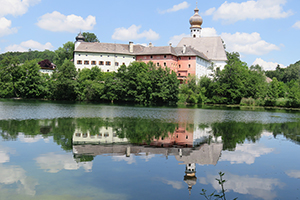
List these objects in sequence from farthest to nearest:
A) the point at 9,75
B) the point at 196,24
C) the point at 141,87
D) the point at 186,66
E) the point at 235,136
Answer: the point at 196,24 → the point at 186,66 → the point at 9,75 → the point at 141,87 → the point at 235,136

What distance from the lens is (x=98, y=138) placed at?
16.4 m

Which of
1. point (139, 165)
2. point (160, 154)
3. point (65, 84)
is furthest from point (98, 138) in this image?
point (65, 84)

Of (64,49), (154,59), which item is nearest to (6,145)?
(154,59)

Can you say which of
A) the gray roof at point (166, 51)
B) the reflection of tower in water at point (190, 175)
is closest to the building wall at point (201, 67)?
the gray roof at point (166, 51)

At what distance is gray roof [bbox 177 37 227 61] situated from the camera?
312 feet

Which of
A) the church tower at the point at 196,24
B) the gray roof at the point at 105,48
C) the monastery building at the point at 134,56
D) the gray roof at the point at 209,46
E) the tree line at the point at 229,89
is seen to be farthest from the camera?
the church tower at the point at 196,24

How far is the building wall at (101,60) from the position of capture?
84.4 meters

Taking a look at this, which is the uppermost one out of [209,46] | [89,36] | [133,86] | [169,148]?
[89,36]

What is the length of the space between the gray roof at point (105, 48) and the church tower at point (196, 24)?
23008 mm

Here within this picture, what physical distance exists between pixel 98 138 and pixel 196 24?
92.6m

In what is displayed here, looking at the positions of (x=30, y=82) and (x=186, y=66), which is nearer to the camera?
(x=30, y=82)

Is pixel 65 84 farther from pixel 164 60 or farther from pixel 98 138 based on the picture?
pixel 98 138

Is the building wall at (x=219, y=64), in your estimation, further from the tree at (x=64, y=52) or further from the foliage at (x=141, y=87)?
the tree at (x=64, y=52)

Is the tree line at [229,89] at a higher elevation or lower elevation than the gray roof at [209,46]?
lower
